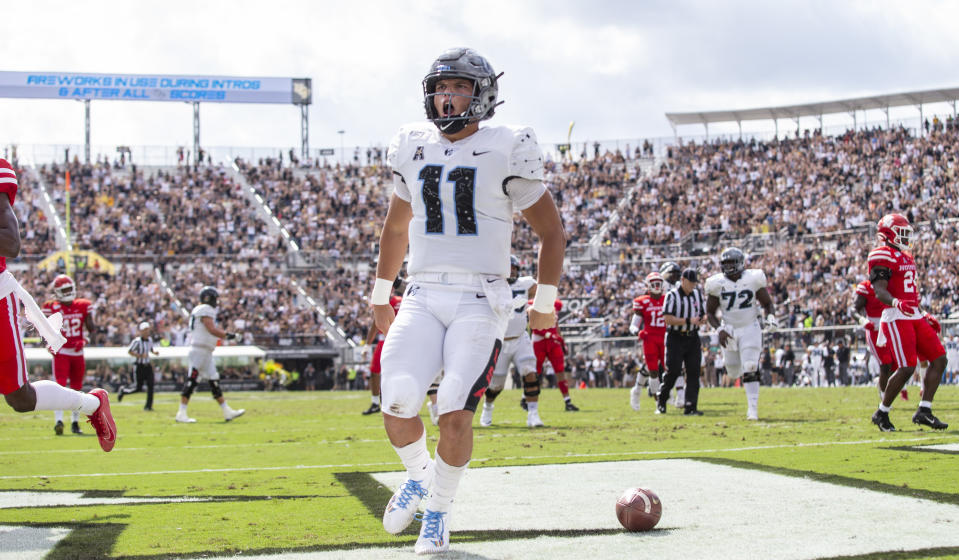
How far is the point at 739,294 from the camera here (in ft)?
43.5

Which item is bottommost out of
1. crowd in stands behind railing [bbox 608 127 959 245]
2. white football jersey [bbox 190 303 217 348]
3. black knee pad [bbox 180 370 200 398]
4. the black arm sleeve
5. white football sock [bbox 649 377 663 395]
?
white football sock [bbox 649 377 663 395]

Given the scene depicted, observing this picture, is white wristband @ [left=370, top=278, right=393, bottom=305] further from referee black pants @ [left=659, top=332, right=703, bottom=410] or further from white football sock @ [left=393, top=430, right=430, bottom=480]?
referee black pants @ [left=659, top=332, right=703, bottom=410]

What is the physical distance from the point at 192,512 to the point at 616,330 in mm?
30705

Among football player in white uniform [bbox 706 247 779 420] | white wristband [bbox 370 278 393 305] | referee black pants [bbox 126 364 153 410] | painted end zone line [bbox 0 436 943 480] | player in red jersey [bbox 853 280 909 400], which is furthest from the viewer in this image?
referee black pants [bbox 126 364 153 410]

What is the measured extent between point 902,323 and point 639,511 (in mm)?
6750

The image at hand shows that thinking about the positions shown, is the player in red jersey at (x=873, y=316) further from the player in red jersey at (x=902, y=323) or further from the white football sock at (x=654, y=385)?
the white football sock at (x=654, y=385)

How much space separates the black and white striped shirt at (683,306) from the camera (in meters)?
14.5

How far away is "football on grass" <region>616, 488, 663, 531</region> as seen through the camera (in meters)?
4.64

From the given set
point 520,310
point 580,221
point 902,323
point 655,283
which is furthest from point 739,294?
point 580,221

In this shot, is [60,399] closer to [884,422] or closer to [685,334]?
[884,422]

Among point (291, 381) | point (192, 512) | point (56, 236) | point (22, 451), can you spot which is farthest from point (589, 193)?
point (192, 512)

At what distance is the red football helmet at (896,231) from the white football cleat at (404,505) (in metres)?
7.16

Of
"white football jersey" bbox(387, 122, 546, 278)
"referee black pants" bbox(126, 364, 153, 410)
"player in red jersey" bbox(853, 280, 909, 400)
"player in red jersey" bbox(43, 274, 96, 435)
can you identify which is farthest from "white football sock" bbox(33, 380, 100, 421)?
"referee black pants" bbox(126, 364, 153, 410)

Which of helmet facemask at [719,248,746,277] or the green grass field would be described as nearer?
the green grass field
